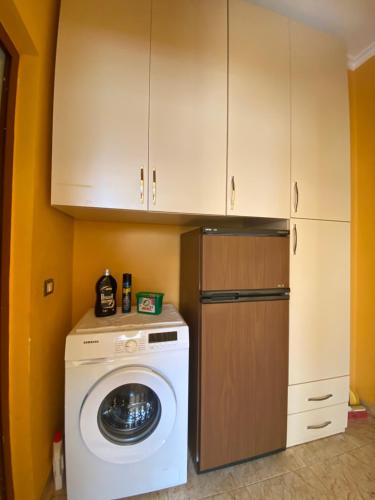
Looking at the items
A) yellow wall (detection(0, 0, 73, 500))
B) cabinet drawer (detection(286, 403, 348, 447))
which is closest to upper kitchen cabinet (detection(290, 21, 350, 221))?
cabinet drawer (detection(286, 403, 348, 447))

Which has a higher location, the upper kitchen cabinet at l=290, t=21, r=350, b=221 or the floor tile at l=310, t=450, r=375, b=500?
the upper kitchen cabinet at l=290, t=21, r=350, b=221

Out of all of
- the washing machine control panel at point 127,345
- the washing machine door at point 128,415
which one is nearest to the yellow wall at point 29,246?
the washing machine door at point 128,415

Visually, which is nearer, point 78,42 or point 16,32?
point 16,32

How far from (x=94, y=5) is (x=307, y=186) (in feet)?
5.19

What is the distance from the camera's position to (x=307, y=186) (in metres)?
1.47

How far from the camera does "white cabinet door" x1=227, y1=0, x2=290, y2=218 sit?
1320mm

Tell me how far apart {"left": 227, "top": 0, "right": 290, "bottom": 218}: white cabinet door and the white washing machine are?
2.94 feet

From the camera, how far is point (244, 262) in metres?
1.29

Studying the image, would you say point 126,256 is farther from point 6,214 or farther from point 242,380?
point 242,380

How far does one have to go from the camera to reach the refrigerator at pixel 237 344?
123 cm

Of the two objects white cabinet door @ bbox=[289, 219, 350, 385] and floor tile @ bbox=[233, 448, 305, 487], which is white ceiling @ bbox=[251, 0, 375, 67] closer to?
white cabinet door @ bbox=[289, 219, 350, 385]

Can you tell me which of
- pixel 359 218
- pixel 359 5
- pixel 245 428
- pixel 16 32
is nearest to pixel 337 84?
pixel 359 5

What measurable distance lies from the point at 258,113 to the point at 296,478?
2191 mm

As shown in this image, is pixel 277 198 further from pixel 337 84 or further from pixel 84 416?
pixel 84 416
